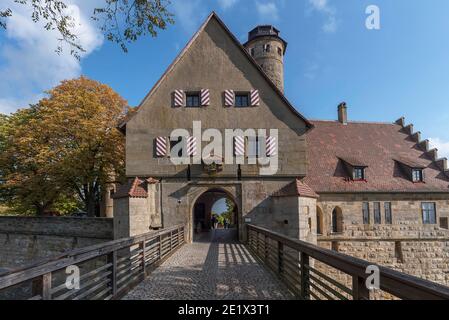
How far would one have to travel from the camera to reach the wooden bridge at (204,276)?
3.22m

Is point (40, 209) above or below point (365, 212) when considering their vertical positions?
above

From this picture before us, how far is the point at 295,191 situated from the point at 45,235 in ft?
51.9

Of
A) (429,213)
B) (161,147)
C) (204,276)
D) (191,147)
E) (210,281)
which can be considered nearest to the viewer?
(210,281)

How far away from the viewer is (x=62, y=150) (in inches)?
717

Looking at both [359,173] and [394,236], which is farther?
[359,173]

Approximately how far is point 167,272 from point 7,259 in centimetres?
1937

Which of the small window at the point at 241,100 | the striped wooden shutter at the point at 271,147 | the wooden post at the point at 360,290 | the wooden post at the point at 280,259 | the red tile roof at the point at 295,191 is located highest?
the small window at the point at 241,100

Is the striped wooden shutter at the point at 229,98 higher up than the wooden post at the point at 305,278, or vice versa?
the striped wooden shutter at the point at 229,98

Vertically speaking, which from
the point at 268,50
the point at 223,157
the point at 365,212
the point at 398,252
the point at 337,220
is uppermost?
the point at 268,50

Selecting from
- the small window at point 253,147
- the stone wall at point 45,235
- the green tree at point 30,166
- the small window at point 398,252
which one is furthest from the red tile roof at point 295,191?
the green tree at point 30,166

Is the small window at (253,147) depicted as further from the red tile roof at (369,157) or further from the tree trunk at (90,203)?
the tree trunk at (90,203)

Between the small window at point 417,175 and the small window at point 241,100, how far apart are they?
43.7ft

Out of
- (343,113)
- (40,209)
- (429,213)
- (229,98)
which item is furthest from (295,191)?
(40,209)

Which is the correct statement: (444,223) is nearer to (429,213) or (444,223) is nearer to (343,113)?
(429,213)
